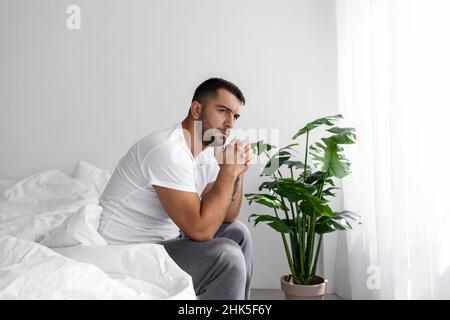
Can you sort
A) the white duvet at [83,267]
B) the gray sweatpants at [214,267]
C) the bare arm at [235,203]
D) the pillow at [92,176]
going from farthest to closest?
the pillow at [92,176] < the bare arm at [235,203] < the gray sweatpants at [214,267] < the white duvet at [83,267]

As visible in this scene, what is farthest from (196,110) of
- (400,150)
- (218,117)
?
(400,150)

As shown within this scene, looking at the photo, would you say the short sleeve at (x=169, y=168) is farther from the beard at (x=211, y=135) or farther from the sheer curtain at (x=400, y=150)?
the sheer curtain at (x=400, y=150)

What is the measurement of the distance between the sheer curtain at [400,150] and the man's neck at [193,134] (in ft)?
2.89

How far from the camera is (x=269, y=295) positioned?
2395mm

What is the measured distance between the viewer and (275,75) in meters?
2.59

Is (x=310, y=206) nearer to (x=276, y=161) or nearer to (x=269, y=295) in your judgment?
(x=276, y=161)

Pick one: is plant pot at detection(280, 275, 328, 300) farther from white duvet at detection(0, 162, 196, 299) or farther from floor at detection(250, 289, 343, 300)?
white duvet at detection(0, 162, 196, 299)

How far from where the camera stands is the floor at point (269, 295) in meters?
2.34

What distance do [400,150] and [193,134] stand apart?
905 millimetres

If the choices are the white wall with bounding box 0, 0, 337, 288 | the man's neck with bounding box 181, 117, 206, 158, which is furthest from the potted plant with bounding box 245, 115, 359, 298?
the white wall with bounding box 0, 0, 337, 288

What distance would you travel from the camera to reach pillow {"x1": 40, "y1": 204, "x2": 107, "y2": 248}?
118 cm

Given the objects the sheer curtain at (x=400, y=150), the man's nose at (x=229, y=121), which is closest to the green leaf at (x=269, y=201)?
the sheer curtain at (x=400, y=150)
